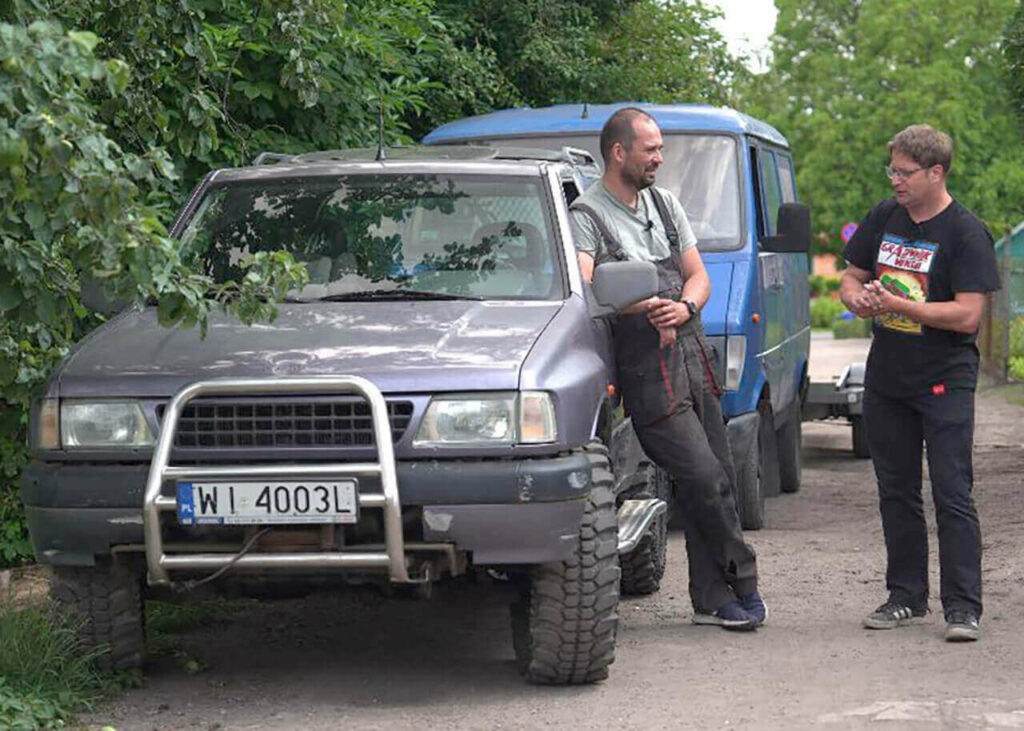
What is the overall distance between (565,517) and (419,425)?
55 centimetres

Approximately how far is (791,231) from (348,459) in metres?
5.17

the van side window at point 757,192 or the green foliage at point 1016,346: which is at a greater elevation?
the van side window at point 757,192

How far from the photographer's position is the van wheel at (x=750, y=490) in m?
10.8

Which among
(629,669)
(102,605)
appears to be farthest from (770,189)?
(102,605)

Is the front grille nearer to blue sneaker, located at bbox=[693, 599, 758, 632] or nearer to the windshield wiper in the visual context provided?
the windshield wiper

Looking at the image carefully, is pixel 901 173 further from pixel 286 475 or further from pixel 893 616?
pixel 286 475

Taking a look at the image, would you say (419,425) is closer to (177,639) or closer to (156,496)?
(156,496)

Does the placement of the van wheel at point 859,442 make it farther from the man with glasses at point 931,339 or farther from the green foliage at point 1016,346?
the man with glasses at point 931,339

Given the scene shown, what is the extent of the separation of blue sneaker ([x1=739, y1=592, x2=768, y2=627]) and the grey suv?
909mm

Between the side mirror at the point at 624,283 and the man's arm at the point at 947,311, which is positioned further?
the man's arm at the point at 947,311

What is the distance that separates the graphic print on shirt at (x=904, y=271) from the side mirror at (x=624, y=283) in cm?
111

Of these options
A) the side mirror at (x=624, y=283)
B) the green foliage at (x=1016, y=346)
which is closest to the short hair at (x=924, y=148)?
the side mirror at (x=624, y=283)

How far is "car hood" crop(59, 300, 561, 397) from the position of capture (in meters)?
6.27

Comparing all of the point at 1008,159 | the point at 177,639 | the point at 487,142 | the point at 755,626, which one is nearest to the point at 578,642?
the point at 755,626
